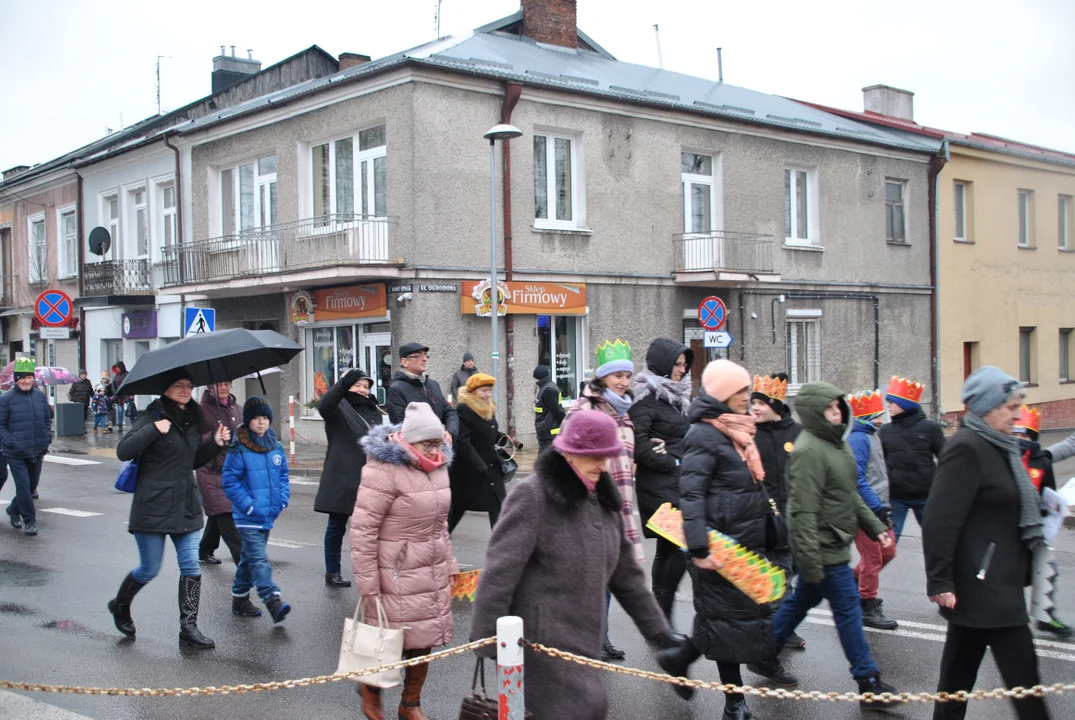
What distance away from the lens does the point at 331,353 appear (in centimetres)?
2047

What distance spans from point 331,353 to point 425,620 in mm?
16092

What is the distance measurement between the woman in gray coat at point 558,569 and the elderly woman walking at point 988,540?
4.83 feet

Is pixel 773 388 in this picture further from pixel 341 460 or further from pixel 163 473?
pixel 163 473

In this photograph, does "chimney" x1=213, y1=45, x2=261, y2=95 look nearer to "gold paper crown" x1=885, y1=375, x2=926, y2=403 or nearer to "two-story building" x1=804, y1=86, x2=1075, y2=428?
"two-story building" x1=804, y1=86, x2=1075, y2=428

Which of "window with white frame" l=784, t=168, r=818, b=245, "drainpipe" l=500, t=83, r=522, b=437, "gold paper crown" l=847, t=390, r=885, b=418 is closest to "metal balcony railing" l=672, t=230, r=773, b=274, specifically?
"window with white frame" l=784, t=168, r=818, b=245

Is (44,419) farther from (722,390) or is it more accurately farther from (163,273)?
(163,273)

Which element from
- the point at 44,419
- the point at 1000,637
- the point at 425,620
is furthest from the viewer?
the point at 44,419

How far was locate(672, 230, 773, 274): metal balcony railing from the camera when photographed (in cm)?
2145

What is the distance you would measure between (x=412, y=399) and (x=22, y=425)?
5621 millimetres

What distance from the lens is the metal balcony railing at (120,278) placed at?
26006 millimetres

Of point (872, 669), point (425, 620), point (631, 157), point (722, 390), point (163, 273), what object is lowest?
point (872, 669)

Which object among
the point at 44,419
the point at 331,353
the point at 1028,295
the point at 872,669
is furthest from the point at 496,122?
the point at 1028,295

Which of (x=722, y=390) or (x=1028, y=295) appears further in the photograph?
(x=1028, y=295)

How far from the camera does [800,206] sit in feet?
78.9
